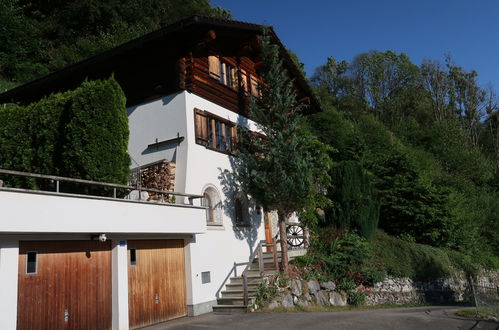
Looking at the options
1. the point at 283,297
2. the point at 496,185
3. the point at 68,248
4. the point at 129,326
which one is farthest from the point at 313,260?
the point at 496,185

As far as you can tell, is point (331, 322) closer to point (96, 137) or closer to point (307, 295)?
point (307, 295)

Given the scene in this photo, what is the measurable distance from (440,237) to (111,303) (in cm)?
1795

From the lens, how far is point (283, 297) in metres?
13.7

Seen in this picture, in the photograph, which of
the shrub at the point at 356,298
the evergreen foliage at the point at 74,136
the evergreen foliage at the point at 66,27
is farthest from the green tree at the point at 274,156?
the evergreen foliage at the point at 66,27

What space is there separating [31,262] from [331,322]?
751cm

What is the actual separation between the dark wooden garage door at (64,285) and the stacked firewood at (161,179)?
3257mm

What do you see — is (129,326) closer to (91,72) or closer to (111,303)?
(111,303)

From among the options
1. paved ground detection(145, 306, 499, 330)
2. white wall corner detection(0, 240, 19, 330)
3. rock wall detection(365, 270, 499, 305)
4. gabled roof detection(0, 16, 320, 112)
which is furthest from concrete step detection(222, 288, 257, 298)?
gabled roof detection(0, 16, 320, 112)

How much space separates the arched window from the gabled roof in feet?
14.9

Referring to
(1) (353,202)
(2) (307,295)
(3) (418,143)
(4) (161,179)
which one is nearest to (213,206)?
(4) (161,179)

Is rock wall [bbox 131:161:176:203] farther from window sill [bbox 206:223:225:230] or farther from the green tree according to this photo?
the green tree

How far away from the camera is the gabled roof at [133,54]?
1447 cm

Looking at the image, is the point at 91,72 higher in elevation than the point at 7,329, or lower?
higher

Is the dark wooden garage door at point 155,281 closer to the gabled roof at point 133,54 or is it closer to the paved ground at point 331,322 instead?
the paved ground at point 331,322
